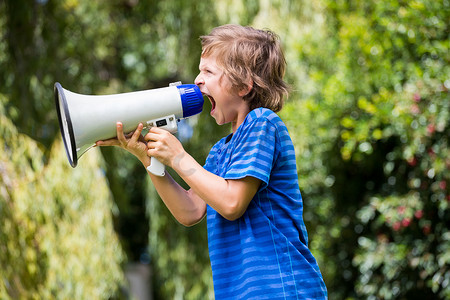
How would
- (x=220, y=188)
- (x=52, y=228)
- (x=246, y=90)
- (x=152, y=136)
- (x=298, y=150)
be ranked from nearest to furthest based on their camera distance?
(x=220, y=188) < (x=152, y=136) < (x=246, y=90) < (x=52, y=228) < (x=298, y=150)

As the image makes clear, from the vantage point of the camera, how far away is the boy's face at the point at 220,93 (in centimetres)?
201

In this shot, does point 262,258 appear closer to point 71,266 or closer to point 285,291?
point 285,291

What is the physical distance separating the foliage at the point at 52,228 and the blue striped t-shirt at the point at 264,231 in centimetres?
229

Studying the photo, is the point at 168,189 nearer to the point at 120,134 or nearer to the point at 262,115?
the point at 120,134

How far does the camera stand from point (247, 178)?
1.81 m

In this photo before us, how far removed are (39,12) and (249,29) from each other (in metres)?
3.67

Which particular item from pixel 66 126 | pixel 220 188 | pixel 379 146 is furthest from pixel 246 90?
pixel 379 146

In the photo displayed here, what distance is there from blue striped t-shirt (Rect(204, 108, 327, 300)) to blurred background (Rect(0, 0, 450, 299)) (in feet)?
7.47

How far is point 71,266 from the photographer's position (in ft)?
14.1

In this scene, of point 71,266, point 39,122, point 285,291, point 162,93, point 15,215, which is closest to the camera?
point 285,291

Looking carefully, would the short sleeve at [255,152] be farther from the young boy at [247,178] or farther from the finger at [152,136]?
the finger at [152,136]

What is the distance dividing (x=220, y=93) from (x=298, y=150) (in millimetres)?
4268

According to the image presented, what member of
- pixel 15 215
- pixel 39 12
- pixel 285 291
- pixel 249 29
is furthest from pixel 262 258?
pixel 39 12

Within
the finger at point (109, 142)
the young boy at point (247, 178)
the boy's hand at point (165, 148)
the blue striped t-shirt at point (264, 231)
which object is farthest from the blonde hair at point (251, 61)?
the finger at point (109, 142)
